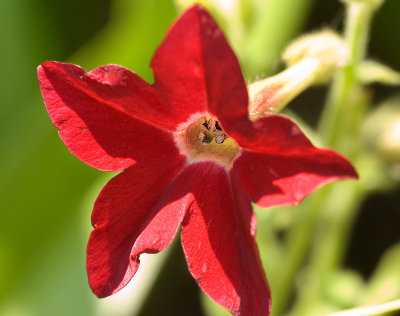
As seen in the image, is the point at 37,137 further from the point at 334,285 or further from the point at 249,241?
the point at 249,241

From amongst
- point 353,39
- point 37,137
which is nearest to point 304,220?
point 353,39

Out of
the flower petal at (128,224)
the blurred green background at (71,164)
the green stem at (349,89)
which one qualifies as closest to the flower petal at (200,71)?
the flower petal at (128,224)

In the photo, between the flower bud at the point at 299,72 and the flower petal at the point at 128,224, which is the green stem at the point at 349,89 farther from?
the flower petal at the point at 128,224

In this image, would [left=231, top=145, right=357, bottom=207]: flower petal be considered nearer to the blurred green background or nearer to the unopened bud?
the unopened bud

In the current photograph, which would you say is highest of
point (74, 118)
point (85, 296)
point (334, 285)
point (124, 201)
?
point (74, 118)

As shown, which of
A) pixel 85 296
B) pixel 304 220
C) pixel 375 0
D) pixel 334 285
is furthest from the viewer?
pixel 85 296

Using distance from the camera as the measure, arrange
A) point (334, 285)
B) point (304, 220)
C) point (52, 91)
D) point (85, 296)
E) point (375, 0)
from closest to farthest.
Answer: point (52, 91) < point (375, 0) < point (304, 220) < point (334, 285) < point (85, 296)

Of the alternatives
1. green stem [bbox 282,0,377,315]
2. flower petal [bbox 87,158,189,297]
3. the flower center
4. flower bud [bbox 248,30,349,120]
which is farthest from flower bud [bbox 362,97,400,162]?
flower petal [bbox 87,158,189,297]

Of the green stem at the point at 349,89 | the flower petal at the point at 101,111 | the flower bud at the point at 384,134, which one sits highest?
the flower petal at the point at 101,111
